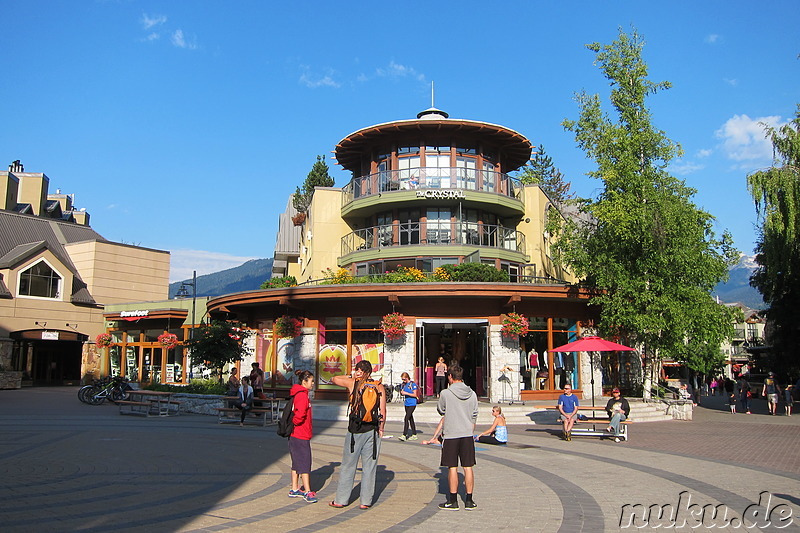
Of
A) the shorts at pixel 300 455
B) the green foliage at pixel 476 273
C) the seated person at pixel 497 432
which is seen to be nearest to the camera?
the shorts at pixel 300 455

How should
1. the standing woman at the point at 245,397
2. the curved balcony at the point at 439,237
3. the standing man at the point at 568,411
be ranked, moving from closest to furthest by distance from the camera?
the standing man at the point at 568,411, the standing woman at the point at 245,397, the curved balcony at the point at 439,237

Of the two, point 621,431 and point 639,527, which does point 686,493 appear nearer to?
point 639,527

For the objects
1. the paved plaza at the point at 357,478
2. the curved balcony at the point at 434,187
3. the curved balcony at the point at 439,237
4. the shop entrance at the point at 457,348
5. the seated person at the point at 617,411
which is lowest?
the paved plaza at the point at 357,478

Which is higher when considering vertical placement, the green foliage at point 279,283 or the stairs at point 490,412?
the green foliage at point 279,283

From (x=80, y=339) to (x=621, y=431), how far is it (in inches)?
1550

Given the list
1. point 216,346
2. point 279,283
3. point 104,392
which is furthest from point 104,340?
point 216,346

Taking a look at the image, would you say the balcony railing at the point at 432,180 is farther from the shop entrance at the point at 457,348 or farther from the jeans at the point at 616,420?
the jeans at the point at 616,420

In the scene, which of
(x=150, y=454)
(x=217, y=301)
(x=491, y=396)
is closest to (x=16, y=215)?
(x=217, y=301)

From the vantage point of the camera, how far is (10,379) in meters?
38.4

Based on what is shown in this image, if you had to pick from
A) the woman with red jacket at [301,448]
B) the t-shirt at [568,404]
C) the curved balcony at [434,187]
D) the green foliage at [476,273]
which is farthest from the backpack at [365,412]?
the curved balcony at [434,187]

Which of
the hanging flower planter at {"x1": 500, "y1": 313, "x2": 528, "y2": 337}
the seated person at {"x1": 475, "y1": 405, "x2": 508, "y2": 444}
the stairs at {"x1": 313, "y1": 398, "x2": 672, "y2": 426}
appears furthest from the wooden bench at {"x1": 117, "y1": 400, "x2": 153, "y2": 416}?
the hanging flower planter at {"x1": 500, "y1": 313, "x2": 528, "y2": 337}

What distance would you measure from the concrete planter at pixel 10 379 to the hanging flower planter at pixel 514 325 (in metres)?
29.9

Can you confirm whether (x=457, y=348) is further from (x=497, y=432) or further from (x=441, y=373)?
(x=497, y=432)

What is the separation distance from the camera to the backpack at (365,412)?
8.21 m
